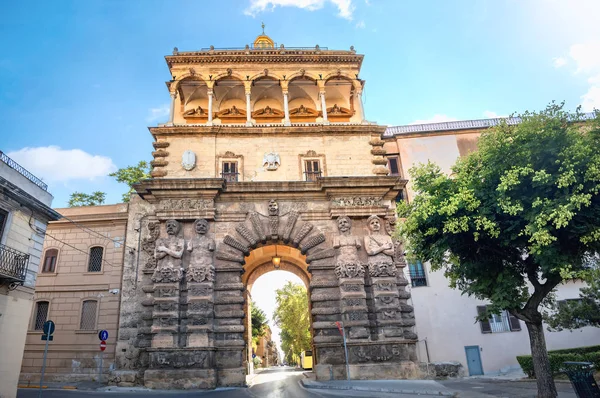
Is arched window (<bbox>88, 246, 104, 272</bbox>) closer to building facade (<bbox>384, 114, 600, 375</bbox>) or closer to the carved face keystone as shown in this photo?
the carved face keystone

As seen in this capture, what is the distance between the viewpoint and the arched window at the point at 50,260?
21344 mm

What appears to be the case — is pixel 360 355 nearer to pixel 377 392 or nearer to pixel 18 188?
pixel 377 392

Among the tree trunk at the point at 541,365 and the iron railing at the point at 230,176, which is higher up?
the iron railing at the point at 230,176

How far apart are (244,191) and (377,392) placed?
10.4m

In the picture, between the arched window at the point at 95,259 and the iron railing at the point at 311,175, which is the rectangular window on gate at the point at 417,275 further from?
the arched window at the point at 95,259

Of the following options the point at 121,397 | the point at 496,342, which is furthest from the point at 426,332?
the point at 121,397

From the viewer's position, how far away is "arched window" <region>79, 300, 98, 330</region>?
1998 cm

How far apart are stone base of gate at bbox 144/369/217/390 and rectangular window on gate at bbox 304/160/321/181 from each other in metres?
10.1

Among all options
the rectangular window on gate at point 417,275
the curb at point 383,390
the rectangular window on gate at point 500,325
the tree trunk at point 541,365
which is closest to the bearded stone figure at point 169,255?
the curb at point 383,390

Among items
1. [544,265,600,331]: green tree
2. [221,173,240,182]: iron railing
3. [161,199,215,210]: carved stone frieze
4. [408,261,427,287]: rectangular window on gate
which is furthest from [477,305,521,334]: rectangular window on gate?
[161,199,215,210]: carved stone frieze

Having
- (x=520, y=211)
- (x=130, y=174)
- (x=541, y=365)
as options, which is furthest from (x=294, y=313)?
(x=520, y=211)

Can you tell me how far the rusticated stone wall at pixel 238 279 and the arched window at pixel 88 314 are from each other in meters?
2.94

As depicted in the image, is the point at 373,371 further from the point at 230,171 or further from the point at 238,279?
the point at 230,171

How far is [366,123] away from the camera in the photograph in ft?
70.3
